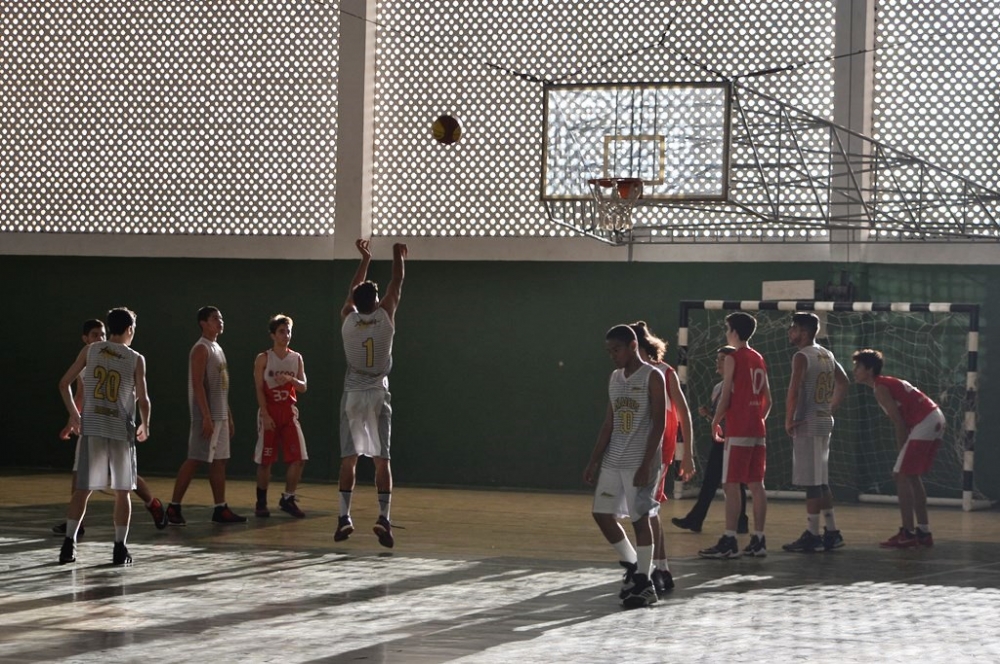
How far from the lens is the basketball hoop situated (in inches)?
497

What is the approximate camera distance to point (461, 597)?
852 cm

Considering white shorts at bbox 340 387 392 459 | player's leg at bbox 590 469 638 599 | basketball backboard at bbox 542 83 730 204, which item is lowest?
player's leg at bbox 590 469 638 599

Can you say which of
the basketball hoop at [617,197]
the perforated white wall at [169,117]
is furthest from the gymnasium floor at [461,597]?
the perforated white wall at [169,117]

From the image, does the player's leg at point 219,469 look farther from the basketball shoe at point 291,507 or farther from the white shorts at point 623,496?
the white shorts at point 623,496

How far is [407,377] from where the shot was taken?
16.9 meters

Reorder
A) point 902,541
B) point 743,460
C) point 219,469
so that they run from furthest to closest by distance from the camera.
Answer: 1. point 219,469
2. point 902,541
3. point 743,460

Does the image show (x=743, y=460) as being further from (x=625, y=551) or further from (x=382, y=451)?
(x=382, y=451)

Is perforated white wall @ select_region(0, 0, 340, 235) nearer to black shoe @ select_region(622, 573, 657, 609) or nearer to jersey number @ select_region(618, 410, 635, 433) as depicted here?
jersey number @ select_region(618, 410, 635, 433)

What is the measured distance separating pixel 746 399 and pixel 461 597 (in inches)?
125

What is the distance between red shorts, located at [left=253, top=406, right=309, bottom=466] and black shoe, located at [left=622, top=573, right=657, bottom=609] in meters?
5.06

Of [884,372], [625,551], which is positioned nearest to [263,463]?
[625,551]

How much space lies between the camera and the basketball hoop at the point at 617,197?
41.4 ft

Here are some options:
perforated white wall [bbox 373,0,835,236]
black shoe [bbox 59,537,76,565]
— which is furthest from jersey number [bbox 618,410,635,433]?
perforated white wall [bbox 373,0,835,236]

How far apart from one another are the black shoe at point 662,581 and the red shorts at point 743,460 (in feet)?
6.28
